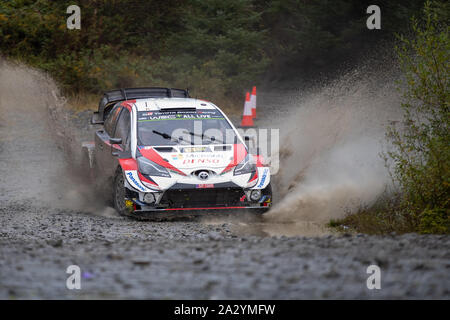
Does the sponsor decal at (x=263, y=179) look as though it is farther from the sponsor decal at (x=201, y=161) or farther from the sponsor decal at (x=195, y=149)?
the sponsor decal at (x=195, y=149)

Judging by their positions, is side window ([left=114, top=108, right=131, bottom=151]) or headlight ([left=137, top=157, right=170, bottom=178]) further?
side window ([left=114, top=108, right=131, bottom=151])

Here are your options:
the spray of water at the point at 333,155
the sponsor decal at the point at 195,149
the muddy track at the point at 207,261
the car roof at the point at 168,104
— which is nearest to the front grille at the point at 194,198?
the muddy track at the point at 207,261

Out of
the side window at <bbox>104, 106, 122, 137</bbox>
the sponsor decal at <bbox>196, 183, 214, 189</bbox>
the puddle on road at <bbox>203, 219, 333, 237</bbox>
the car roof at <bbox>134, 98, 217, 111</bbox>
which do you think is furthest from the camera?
the side window at <bbox>104, 106, 122, 137</bbox>

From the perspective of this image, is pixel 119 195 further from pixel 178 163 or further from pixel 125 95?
pixel 125 95

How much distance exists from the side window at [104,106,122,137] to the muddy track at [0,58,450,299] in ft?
6.69

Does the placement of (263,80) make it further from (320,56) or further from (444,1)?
(444,1)

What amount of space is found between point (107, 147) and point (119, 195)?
1349mm

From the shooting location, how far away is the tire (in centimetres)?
930

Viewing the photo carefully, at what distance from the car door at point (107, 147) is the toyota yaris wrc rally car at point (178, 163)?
0.02m

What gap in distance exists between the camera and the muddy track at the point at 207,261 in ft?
15.0

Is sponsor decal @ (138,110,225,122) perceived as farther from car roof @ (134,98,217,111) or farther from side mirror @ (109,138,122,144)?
side mirror @ (109,138,122,144)

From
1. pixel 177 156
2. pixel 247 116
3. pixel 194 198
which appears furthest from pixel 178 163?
pixel 247 116

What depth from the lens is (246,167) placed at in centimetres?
945

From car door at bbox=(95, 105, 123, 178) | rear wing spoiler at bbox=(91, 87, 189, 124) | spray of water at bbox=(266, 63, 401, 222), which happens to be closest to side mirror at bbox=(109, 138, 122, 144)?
car door at bbox=(95, 105, 123, 178)
